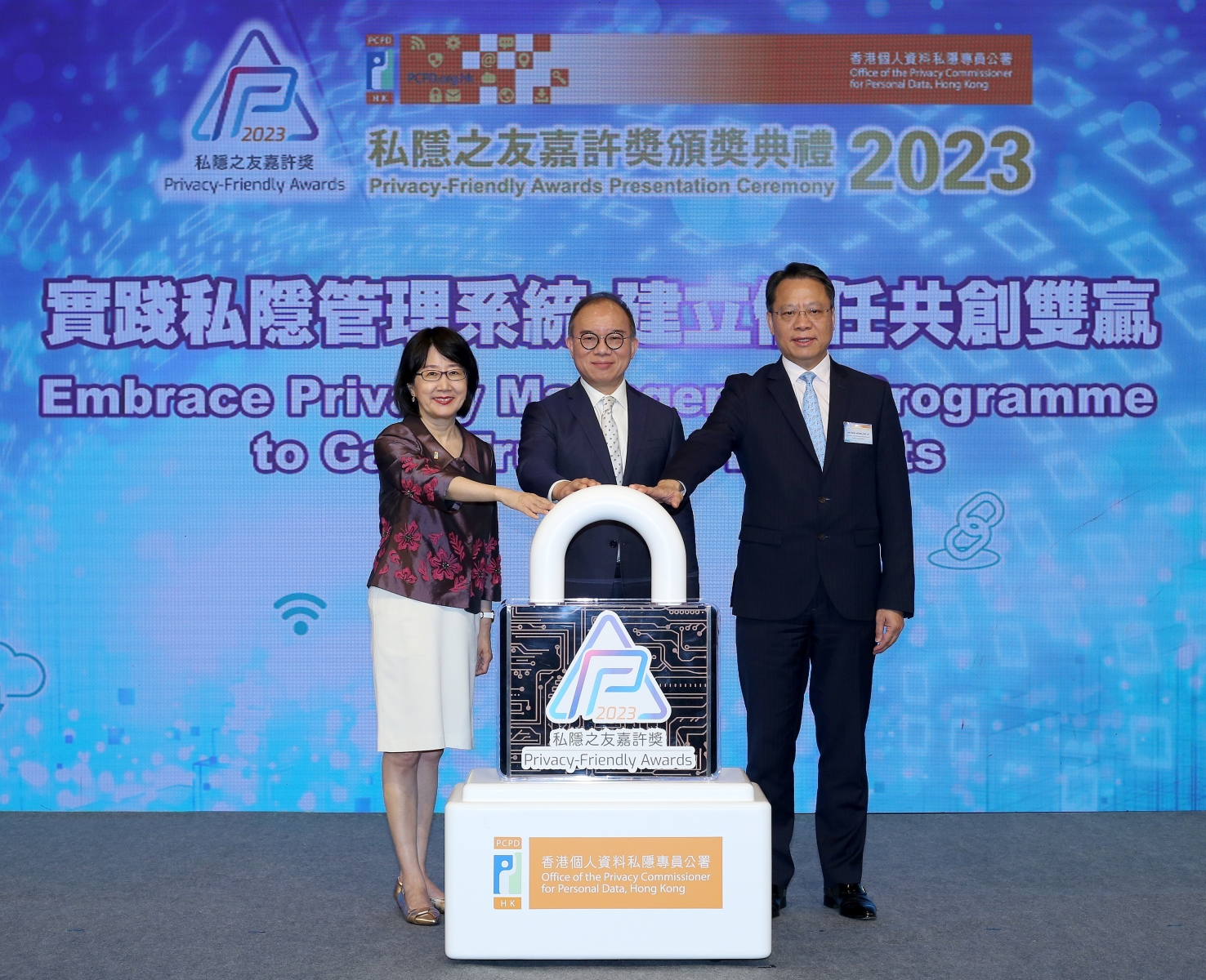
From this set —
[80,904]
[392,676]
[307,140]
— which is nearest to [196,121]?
[307,140]

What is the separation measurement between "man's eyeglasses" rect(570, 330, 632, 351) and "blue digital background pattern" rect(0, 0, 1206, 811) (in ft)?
3.33

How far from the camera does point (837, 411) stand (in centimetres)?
286

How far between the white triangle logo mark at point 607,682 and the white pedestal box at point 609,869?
0.43 ft

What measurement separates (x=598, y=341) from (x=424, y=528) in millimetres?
611

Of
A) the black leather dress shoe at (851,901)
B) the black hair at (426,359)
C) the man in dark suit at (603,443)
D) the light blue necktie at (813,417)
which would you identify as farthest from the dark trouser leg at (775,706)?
the black hair at (426,359)

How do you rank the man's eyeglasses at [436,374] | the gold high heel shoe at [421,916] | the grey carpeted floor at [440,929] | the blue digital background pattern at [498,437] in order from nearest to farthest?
1. the grey carpeted floor at [440,929]
2. the gold high heel shoe at [421,916]
3. the man's eyeglasses at [436,374]
4. the blue digital background pattern at [498,437]

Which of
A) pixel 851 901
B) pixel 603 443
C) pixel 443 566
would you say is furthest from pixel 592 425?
pixel 851 901

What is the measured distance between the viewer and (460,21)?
151 inches

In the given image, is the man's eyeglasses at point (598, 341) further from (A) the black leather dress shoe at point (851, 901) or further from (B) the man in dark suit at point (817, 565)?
(A) the black leather dress shoe at point (851, 901)

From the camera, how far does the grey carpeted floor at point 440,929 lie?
240 cm

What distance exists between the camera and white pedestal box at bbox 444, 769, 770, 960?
2072mm

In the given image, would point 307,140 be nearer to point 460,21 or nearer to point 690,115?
point 460,21

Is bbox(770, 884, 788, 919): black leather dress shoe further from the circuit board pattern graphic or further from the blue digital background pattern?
the blue digital background pattern

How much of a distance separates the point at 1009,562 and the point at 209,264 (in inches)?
109
